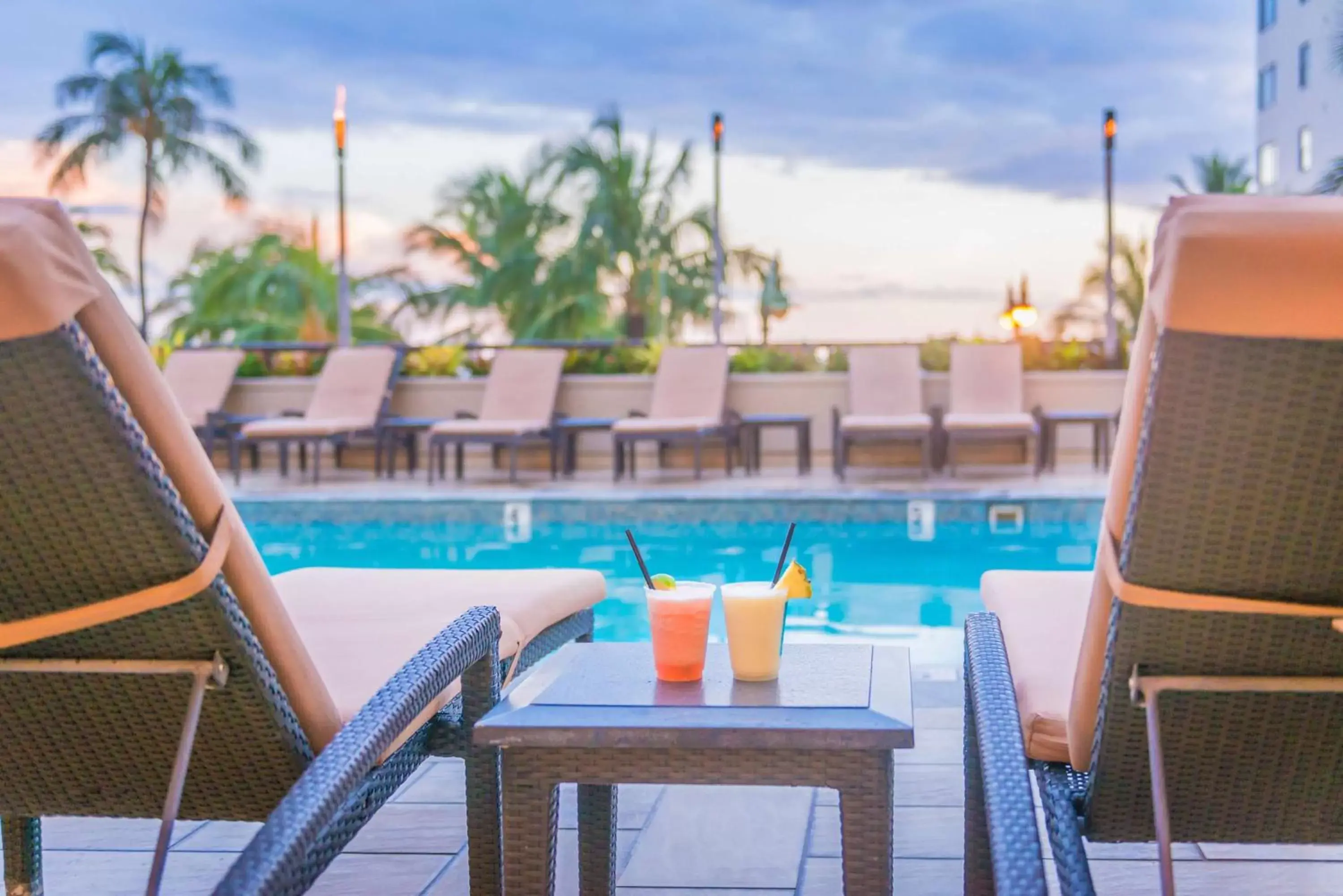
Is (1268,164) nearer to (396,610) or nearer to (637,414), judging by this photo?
(637,414)

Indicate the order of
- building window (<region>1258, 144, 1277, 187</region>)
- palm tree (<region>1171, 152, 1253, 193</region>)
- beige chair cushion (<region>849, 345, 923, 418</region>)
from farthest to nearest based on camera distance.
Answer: building window (<region>1258, 144, 1277, 187</region>) < palm tree (<region>1171, 152, 1253, 193</region>) < beige chair cushion (<region>849, 345, 923, 418</region>)

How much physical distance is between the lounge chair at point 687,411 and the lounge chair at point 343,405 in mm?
1816

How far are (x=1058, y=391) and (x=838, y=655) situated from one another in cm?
868

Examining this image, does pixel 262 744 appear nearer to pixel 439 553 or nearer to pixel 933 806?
pixel 933 806

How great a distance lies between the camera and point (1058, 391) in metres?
9.81

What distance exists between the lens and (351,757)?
1325 millimetres

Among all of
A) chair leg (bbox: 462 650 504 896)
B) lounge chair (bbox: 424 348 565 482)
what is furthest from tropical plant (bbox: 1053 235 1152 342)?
chair leg (bbox: 462 650 504 896)

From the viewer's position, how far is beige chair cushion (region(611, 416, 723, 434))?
28.5 feet

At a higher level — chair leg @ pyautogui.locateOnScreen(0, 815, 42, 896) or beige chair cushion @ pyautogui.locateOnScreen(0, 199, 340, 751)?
beige chair cushion @ pyautogui.locateOnScreen(0, 199, 340, 751)

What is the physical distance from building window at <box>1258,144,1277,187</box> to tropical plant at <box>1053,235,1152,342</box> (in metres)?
8.49

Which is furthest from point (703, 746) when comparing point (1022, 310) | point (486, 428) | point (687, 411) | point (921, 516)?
point (1022, 310)

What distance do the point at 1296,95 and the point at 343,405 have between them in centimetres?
2514

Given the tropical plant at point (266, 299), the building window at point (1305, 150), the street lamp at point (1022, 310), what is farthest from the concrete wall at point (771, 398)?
the building window at point (1305, 150)

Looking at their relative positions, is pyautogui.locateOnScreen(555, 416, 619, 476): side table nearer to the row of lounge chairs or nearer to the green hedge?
the row of lounge chairs
